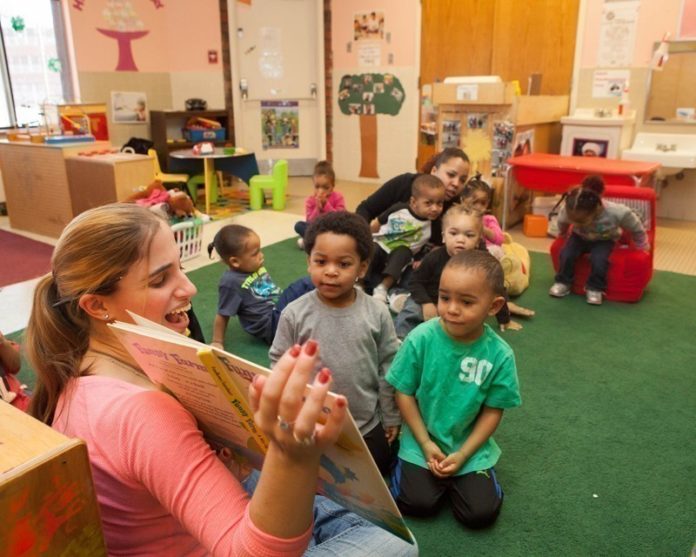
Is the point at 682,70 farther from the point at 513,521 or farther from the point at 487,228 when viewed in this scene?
the point at 513,521

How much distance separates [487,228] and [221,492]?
8.34 feet

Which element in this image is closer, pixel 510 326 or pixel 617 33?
pixel 510 326

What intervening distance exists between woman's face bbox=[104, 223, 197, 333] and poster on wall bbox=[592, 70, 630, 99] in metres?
5.01

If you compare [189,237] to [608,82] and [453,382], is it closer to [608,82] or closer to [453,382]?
[453,382]

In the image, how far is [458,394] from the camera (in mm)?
1607

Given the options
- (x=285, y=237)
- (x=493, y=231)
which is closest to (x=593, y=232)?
(x=493, y=231)

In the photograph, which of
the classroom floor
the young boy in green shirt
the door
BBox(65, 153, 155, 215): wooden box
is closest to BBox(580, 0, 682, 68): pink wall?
the classroom floor

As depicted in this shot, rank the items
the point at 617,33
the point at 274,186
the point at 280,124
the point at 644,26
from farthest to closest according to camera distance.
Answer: the point at 280,124 < the point at 274,186 < the point at 617,33 < the point at 644,26

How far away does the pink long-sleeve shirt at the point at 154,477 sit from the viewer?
0.70 metres

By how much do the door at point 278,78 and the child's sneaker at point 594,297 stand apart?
14.7 ft

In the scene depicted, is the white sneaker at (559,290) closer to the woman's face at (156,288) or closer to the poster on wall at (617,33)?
the poster on wall at (617,33)

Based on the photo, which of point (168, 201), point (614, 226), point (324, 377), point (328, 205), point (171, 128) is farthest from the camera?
point (171, 128)

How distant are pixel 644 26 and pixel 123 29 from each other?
5125 mm

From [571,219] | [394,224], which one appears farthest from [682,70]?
[394,224]
